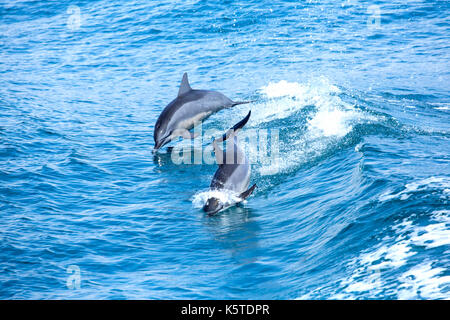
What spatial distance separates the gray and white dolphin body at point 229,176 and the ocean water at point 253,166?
25 cm

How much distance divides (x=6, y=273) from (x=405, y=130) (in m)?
9.36

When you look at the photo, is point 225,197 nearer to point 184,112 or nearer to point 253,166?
point 253,166

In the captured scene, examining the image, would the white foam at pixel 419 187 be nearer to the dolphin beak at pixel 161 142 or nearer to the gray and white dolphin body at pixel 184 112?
the gray and white dolphin body at pixel 184 112

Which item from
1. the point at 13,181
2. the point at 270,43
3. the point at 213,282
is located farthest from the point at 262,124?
the point at 270,43

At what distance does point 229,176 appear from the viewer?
11250 mm

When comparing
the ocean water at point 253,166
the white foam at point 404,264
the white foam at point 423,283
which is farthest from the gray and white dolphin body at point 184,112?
the white foam at point 423,283

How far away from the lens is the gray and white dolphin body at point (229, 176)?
1096 cm

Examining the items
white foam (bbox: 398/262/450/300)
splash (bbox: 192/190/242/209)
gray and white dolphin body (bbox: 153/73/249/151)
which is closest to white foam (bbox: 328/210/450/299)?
white foam (bbox: 398/262/450/300)

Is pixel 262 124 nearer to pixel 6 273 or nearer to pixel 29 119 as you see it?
pixel 29 119

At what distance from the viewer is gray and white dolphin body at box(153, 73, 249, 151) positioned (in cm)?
1448

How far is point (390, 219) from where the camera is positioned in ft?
29.6

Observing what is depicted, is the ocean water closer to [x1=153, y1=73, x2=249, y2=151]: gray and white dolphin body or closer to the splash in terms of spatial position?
the splash

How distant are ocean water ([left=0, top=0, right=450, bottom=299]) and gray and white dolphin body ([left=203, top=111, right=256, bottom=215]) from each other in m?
0.25

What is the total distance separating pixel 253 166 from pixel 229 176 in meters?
2.08
